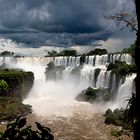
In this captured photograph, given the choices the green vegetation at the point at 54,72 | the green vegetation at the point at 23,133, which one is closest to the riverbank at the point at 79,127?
the green vegetation at the point at 23,133

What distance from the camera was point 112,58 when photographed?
50.2 meters

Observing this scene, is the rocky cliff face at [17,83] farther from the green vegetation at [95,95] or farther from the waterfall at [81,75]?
the green vegetation at [95,95]

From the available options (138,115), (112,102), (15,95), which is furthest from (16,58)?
(138,115)

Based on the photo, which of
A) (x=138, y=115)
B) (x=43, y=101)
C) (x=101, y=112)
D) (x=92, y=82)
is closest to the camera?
(x=138, y=115)

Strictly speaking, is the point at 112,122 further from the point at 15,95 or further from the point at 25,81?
the point at 25,81

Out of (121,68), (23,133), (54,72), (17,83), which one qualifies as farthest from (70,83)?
(23,133)

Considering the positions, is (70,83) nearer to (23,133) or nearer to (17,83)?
(17,83)

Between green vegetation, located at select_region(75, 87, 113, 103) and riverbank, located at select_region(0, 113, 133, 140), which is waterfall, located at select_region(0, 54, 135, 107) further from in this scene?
riverbank, located at select_region(0, 113, 133, 140)

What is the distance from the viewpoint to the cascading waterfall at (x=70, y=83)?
3838cm

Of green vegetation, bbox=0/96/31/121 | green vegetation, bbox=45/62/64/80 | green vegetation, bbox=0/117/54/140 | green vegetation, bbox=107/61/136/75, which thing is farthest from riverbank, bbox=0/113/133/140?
green vegetation, bbox=45/62/64/80

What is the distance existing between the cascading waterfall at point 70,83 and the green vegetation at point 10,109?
1.54m

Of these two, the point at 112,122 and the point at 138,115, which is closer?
the point at 138,115

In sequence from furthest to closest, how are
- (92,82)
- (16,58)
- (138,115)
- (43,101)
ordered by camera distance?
(16,58), (92,82), (43,101), (138,115)

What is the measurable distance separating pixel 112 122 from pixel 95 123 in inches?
54.0
